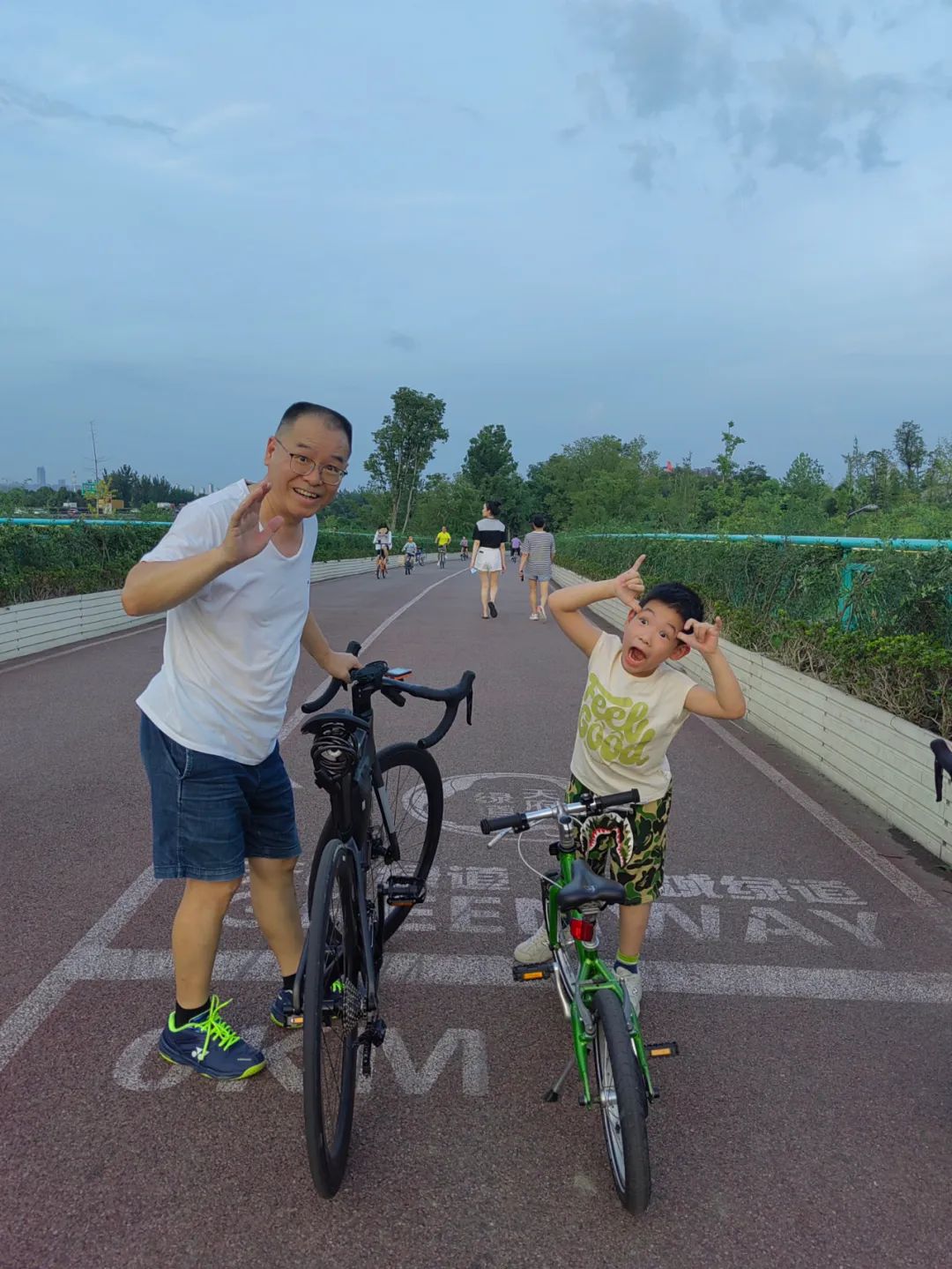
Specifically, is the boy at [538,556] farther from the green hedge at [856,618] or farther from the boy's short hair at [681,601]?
the boy's short hair at [681,601]

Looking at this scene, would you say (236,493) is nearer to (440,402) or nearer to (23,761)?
(23,761)

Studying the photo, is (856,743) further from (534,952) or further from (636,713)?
(636,713)

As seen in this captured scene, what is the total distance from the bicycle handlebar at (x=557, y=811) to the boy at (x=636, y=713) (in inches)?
12.9

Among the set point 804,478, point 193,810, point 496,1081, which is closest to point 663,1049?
point 496,1081

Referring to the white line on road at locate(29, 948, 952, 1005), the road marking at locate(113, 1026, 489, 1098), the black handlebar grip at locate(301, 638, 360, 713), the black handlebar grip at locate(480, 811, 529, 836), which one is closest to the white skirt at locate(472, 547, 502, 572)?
the black handlebar grip at locate(301, 638, 360, 713)

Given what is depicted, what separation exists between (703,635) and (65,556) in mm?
14501

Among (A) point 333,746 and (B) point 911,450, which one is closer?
(A) point 333,746

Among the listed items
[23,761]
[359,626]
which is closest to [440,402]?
[359,626]

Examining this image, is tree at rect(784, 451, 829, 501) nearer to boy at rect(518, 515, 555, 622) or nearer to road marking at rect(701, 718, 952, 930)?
boy at rect(518, 515, 555, 622)

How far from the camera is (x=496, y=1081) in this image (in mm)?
2930

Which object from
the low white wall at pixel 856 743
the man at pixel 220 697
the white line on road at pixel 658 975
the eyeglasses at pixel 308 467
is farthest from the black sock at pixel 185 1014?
the low white wall at pixel 856 743

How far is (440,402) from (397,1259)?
258ft

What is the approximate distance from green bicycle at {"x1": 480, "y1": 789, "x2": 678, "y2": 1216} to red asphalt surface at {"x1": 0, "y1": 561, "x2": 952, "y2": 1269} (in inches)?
5.9

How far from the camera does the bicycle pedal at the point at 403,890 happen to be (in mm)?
3441
